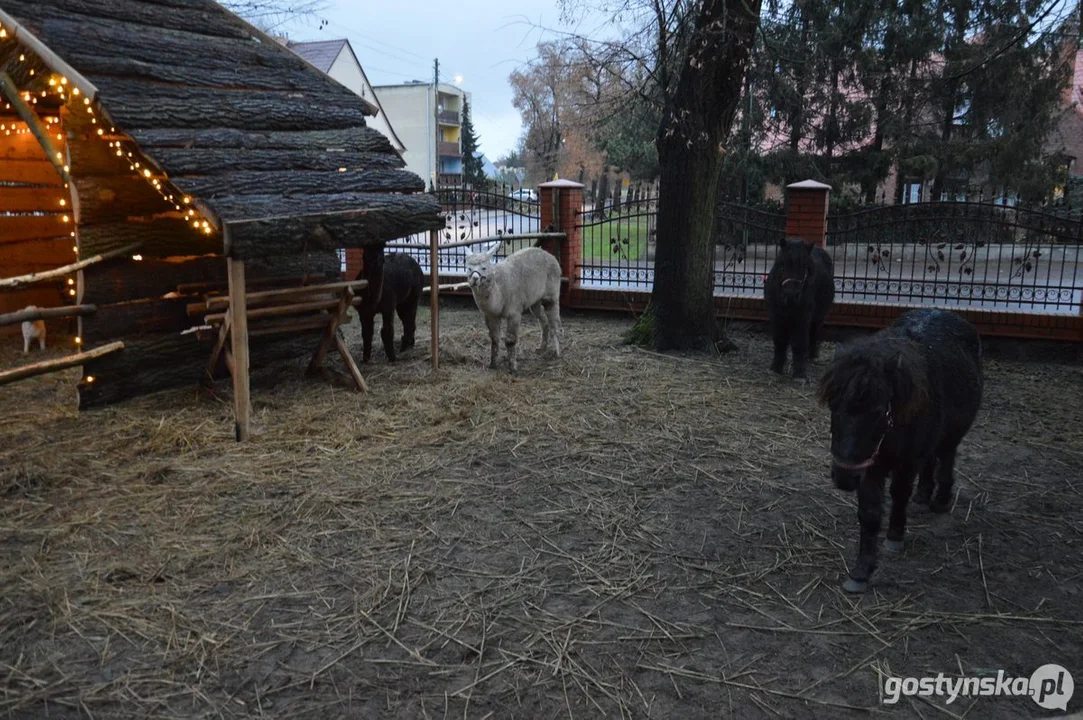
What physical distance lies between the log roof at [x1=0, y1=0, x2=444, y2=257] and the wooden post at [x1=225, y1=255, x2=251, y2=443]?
0.31 metres

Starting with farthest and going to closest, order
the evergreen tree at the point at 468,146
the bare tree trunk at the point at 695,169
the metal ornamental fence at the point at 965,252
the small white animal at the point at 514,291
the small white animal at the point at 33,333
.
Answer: the evergreen tree at the point at 468,146 → the metal ornamental fence at the point at 965,252 → the small white animal at the point at 33,333 → the bare tree trunk at the point at 695,169 → the small white animal at the point at 514,291

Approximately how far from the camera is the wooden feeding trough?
6109mm

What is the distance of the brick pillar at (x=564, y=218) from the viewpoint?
12422 millimetres

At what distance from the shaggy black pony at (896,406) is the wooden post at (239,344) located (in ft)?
14.7

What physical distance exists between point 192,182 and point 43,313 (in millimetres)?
1776

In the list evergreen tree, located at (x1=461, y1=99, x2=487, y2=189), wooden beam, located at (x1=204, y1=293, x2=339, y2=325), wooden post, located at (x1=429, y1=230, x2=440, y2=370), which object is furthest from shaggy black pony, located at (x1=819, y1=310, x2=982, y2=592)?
evergreen tree, located at (x1=461, y1=99, x2=487, y2=189)

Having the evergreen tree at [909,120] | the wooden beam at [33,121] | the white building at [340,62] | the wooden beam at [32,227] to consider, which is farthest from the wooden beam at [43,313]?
the white building at [340,62]

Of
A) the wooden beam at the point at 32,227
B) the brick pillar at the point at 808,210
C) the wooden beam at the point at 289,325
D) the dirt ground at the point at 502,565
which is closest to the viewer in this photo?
the dirt ground at the point at 502,565

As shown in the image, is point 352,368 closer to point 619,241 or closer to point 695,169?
point 695,169

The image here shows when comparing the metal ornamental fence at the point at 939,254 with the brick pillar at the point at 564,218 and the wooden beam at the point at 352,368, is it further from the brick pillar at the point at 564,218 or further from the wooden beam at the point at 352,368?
the wooden beam at the point at 352,368

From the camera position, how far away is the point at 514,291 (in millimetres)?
8711

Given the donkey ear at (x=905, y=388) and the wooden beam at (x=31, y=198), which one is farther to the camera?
the wooden beam at (x=31, y=198)

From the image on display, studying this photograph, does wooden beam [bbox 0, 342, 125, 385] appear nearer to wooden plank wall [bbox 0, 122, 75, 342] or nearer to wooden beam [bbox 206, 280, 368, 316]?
wooden beam [bbox 206, 280, 368, 316]

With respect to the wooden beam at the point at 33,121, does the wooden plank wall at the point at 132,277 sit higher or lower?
lower
